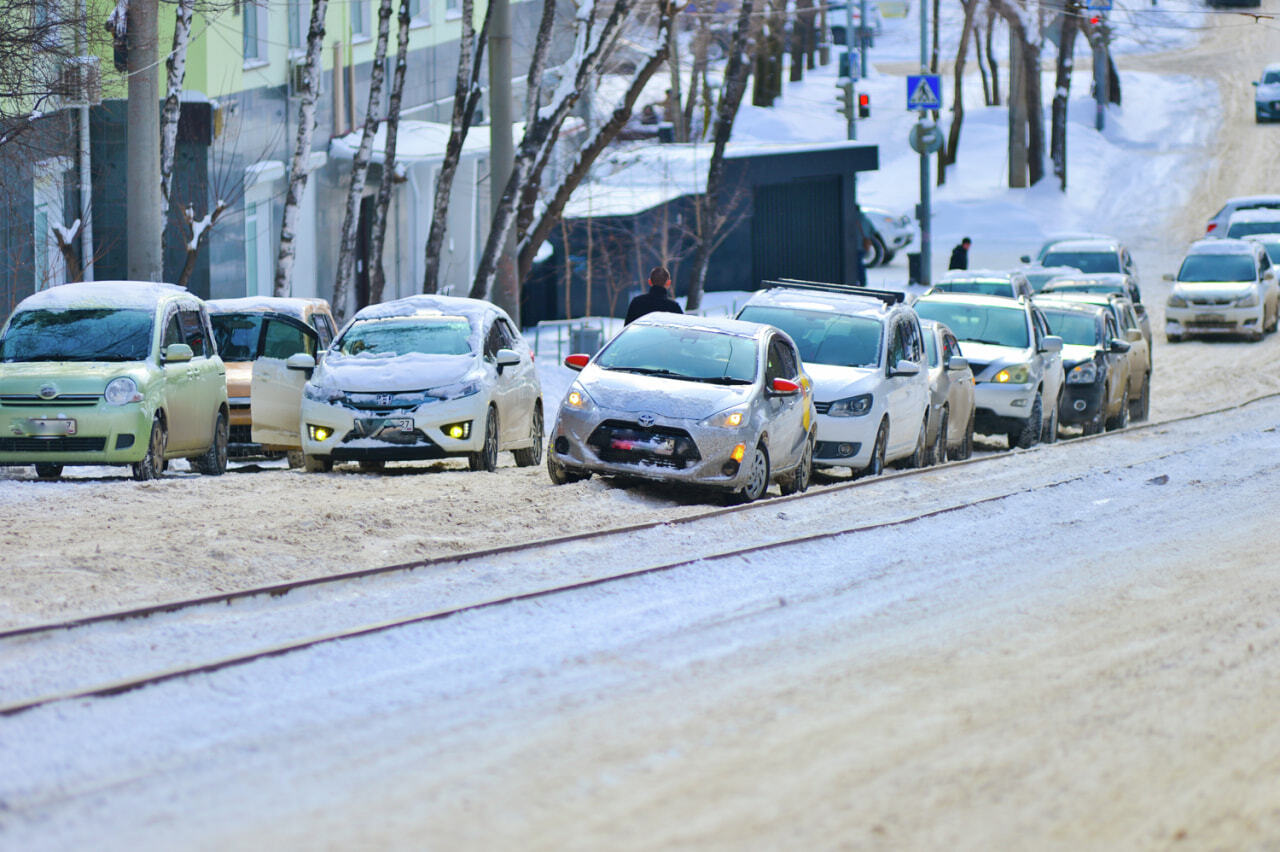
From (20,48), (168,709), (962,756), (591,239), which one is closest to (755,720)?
(962,756)

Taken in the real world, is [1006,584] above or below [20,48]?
below

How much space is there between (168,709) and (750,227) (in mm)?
34209

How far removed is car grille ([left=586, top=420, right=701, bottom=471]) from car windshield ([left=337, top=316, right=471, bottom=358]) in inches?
130

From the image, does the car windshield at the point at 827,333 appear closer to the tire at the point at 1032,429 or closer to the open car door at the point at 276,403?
the tire at the point at 1032,429

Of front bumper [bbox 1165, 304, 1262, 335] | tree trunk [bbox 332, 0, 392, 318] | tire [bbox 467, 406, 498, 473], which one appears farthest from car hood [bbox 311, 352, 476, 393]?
front bumper [bbox 1165, 304, 1262, 335]

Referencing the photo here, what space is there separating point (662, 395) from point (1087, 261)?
23.3 m

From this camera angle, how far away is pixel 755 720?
7.59m

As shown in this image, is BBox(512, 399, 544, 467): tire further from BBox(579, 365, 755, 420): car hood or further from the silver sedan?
BBox(579, 365, 755, 420): car hood

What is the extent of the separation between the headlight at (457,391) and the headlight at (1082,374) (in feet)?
30.3

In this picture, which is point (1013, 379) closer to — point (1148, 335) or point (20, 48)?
point (1148, 335)

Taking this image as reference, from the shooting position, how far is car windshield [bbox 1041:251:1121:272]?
118 ft

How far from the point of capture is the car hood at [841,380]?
→ 55.7 feet

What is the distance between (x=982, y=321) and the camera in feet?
72.0

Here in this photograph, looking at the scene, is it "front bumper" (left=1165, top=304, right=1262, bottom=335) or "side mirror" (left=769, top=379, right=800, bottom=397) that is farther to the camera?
"front bumper" (left=1165, top=304, right=1262, bottom=335)
